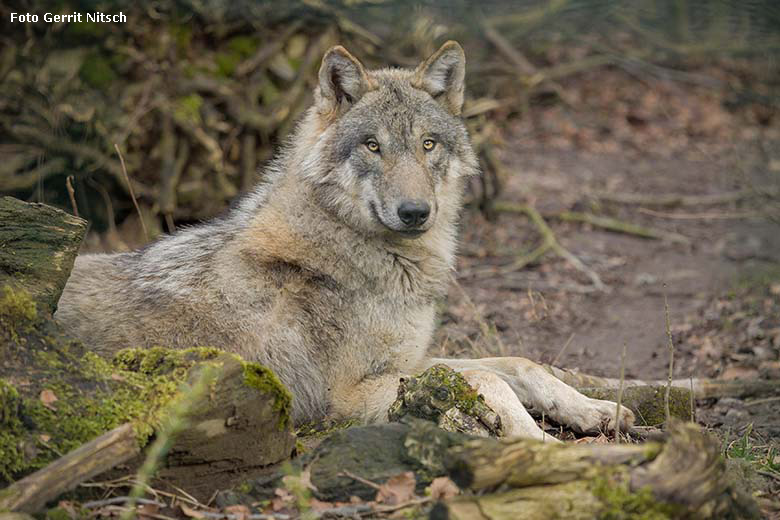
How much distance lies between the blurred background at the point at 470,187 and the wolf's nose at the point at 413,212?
1.85 meters

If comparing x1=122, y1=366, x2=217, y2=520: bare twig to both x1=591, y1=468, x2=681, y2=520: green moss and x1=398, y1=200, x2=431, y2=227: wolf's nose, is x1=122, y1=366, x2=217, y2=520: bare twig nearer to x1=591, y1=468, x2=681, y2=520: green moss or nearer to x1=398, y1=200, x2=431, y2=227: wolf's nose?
x1=591, y1=468, x2=681, y2=520: green moss

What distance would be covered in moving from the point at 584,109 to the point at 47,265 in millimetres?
13572

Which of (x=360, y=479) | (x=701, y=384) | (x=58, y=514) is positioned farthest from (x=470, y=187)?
(x=58, y=514)

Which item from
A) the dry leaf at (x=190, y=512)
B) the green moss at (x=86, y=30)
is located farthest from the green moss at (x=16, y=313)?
the green moss at (x=86, y=30)

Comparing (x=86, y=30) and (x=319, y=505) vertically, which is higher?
(x=86, y=30)

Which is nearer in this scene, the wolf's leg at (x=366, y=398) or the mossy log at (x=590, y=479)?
the mossy log at (x=590, y=479)

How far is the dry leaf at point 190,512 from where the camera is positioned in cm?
315

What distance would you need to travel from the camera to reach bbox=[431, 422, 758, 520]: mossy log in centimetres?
281

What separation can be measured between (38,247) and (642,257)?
24.7 feet

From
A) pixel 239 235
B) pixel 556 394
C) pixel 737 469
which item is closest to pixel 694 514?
pixel 737 469

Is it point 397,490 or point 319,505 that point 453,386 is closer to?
point 397,490

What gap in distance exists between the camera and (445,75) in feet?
17.5

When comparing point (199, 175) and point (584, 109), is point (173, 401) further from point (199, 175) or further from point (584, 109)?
point (584, 109)

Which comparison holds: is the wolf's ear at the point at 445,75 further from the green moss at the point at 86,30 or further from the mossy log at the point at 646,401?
the green moss at the point at 86,30
